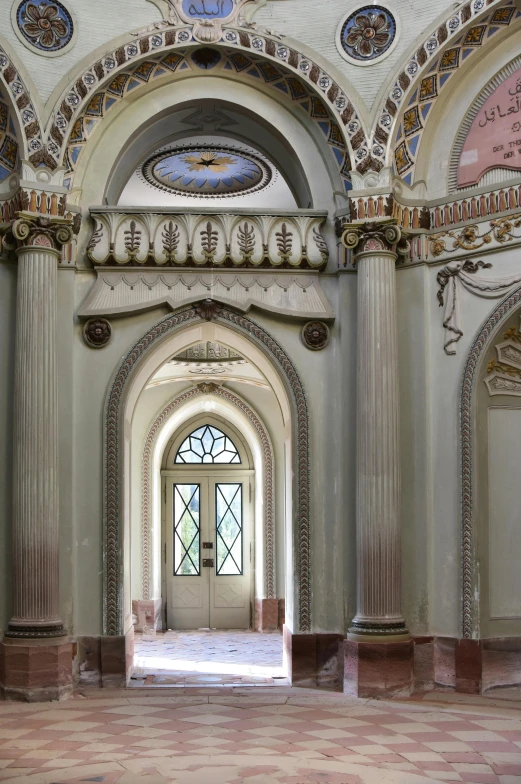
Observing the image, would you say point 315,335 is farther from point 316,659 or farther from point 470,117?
point 316,659

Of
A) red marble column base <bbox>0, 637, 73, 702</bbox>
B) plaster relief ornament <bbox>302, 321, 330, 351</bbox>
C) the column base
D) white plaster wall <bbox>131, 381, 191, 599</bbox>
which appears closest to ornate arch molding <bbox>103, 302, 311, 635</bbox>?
plaster relief ornament <bbox>302, 321, 330, 351</bbox>

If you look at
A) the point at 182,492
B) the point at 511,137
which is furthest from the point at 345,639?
the point at 182,492

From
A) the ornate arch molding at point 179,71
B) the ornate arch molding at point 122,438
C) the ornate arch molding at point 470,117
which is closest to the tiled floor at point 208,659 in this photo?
the ornate arch molding at point 122,438

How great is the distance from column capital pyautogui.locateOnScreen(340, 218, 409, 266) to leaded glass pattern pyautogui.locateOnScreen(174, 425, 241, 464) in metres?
7.81

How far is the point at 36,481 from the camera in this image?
9305 millimetres

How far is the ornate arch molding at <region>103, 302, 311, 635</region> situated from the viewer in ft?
32.0

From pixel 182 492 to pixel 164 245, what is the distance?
761 cm

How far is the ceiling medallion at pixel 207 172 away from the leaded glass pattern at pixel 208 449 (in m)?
4.37

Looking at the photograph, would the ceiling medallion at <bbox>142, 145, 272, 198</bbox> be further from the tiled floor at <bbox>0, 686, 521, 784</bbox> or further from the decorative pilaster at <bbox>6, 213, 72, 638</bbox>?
the tiled floor at <bbox>0, 686, 521, 784</bbox>

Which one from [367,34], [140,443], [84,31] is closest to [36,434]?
[84,31]

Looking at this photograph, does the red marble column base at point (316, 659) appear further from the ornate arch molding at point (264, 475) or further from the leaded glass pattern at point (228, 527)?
the leaded glass pattern at point (228, 527)

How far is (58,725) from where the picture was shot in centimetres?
805

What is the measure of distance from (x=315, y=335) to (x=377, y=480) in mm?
1635

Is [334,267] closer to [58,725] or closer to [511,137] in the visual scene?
[511,137]
